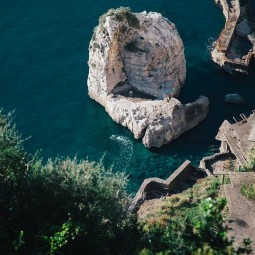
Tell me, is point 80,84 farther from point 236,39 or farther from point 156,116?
point 236,39

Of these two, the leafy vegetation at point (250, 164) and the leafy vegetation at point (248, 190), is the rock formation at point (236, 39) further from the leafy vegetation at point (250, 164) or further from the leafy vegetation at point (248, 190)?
the leafy vegetation at point (248, 190)

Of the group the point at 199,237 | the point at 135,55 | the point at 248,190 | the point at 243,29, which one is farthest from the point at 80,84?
the point at 199,237

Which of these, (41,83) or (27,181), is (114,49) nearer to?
(41,83)

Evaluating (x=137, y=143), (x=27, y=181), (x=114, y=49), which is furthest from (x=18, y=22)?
(x=27, y=181)

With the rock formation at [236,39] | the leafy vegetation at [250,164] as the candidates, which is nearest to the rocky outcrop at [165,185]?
the leafy vegetation at [250,164]

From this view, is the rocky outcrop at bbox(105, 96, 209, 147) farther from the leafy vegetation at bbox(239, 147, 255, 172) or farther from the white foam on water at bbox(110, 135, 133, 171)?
the leafy vegetation at bbox(239, 147, 255, 172)
